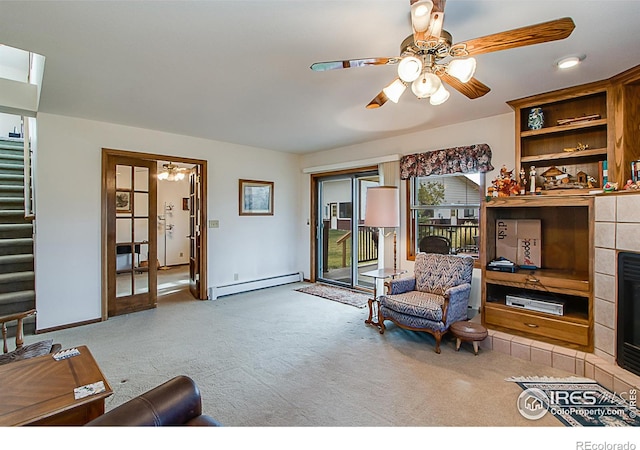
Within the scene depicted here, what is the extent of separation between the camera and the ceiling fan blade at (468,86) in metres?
1.99

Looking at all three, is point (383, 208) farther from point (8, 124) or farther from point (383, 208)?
point (8, 124)

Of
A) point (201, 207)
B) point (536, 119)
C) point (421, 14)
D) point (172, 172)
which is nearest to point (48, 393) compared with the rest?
point (421, 14)

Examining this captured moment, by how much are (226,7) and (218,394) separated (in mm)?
2479

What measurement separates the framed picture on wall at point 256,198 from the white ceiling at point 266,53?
1672 millimetres

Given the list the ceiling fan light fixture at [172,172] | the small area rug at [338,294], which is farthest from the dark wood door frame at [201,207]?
the small area rug at [338,294]

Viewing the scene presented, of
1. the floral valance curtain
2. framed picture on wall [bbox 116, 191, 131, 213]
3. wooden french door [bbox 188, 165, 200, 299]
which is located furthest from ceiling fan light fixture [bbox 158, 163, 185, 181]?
the floral valance curtain

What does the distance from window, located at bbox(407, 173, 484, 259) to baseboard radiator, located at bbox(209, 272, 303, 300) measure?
2.38m

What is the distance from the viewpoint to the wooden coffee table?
133cm

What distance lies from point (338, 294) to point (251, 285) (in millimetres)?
1487

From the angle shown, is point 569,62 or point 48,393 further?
point 569,62

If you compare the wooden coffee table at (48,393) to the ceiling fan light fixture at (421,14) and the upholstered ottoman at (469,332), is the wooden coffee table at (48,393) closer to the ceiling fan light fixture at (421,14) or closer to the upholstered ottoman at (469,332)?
the ceiling fan light fixture at (421,14)

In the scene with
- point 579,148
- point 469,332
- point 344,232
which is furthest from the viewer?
point 344,232

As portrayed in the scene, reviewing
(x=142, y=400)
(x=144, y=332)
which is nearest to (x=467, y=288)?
(x=142, y=400)

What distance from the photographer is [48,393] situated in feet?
4.79
